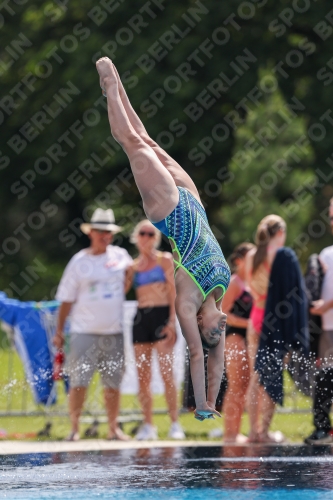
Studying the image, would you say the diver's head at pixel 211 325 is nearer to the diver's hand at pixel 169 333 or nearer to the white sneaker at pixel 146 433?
the diver's hand at pixel 169 333

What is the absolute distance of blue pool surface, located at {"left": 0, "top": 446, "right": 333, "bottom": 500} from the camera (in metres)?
5.26

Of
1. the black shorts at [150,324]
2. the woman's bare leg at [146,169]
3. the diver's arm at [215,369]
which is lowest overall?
the black shorts at [150,324]

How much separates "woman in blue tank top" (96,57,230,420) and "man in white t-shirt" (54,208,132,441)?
9.30 ft

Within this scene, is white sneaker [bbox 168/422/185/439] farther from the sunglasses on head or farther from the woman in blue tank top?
the woman in blue tank top

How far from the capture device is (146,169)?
575 centimetres

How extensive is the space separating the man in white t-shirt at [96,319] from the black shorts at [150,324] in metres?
0.19

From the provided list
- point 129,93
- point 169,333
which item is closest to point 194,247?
point 169,333

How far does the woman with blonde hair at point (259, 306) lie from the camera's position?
7973 millimetres

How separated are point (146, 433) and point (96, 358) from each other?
80cm

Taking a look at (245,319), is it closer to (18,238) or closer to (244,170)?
(244,170)

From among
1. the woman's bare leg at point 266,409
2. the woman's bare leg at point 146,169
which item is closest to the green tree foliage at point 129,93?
the woman's bare leg at point 266,409

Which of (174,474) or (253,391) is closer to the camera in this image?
(174,474)

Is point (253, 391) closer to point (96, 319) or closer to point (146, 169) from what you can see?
point (96, 319)

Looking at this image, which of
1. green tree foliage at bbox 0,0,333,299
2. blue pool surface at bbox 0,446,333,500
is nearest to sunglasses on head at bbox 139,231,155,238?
blue pool surface at bbox 0,446,333,500
